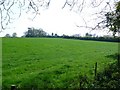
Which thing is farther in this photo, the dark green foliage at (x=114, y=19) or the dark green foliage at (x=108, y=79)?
the dark green foliage at (x=108, y=79)

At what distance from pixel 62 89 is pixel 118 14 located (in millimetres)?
4555

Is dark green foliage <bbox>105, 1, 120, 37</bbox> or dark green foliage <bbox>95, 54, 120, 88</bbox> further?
dark green foliage <bbox>95, 54, 120, 88</bbox>

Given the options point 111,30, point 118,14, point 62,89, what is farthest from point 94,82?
point 118,14

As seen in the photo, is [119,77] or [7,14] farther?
[119,77]

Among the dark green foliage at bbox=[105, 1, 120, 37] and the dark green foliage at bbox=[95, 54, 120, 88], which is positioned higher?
the dark green foliage at bbox=[105, 1, 120, 37]

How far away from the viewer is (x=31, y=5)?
775 cm

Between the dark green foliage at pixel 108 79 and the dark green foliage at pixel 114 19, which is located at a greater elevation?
the dark green foliage at pixel 114 19

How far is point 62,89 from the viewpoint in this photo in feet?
50.4

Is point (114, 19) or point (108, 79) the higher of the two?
point (114, 19)

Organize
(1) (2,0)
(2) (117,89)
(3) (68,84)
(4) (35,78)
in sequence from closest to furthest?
(1) (2,0)
(2) (117,89)
(3) (68,84)
(4) (35,78)

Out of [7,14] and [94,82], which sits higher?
[7,14]

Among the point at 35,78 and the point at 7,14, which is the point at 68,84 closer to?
the point at 35,78

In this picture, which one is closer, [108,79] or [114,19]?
[114,19]

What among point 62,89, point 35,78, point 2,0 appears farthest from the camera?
point 35,78
